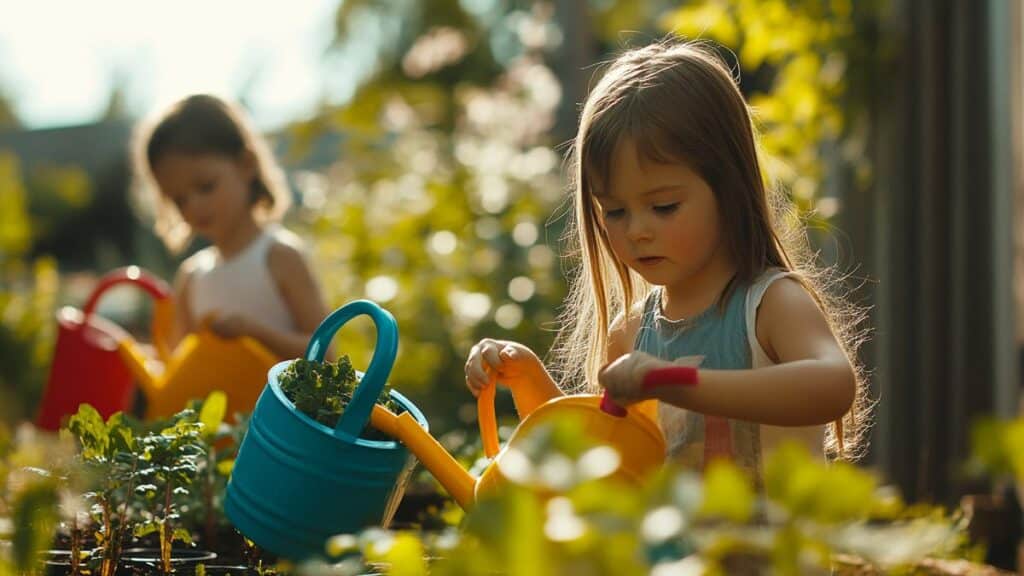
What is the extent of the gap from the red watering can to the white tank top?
14 centimetres

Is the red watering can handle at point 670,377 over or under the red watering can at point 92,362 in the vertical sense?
over

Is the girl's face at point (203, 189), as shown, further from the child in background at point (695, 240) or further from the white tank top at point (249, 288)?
the child in background at point (695, 240)

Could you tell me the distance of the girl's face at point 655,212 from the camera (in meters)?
1.75

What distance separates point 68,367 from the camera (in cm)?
336

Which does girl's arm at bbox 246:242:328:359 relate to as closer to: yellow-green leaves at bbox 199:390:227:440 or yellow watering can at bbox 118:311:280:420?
yellow watering can at bbox 118:311:280:420

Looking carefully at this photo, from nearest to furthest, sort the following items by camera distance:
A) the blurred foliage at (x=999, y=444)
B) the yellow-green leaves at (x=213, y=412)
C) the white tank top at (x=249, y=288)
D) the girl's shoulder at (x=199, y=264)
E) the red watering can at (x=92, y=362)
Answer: the blurred foliage at (x=999, y=444), the yellow-green leaves at (x=213, y=412), the red watering can at (x=92, y=362), the white tank top at (x=249, y=288), the girl's shoulder at (x=199, y=264)

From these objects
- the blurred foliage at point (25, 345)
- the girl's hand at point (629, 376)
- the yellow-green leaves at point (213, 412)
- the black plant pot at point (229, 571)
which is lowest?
the blurred foliage at point (25, 345)

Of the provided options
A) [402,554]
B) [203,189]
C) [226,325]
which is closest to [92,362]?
[203,189]

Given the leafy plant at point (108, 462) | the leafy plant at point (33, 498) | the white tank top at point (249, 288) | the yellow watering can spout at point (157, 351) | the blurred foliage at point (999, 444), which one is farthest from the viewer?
the white tank top at point (249, 288)

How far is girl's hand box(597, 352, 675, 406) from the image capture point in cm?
135

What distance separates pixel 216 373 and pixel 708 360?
4.11ft

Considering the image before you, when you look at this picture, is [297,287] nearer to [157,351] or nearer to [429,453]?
[157,351]

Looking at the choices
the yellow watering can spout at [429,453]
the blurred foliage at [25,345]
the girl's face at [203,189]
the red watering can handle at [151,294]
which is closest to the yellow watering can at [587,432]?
the yellow watering can spout at [429,453]

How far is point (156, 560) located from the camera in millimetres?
1875
